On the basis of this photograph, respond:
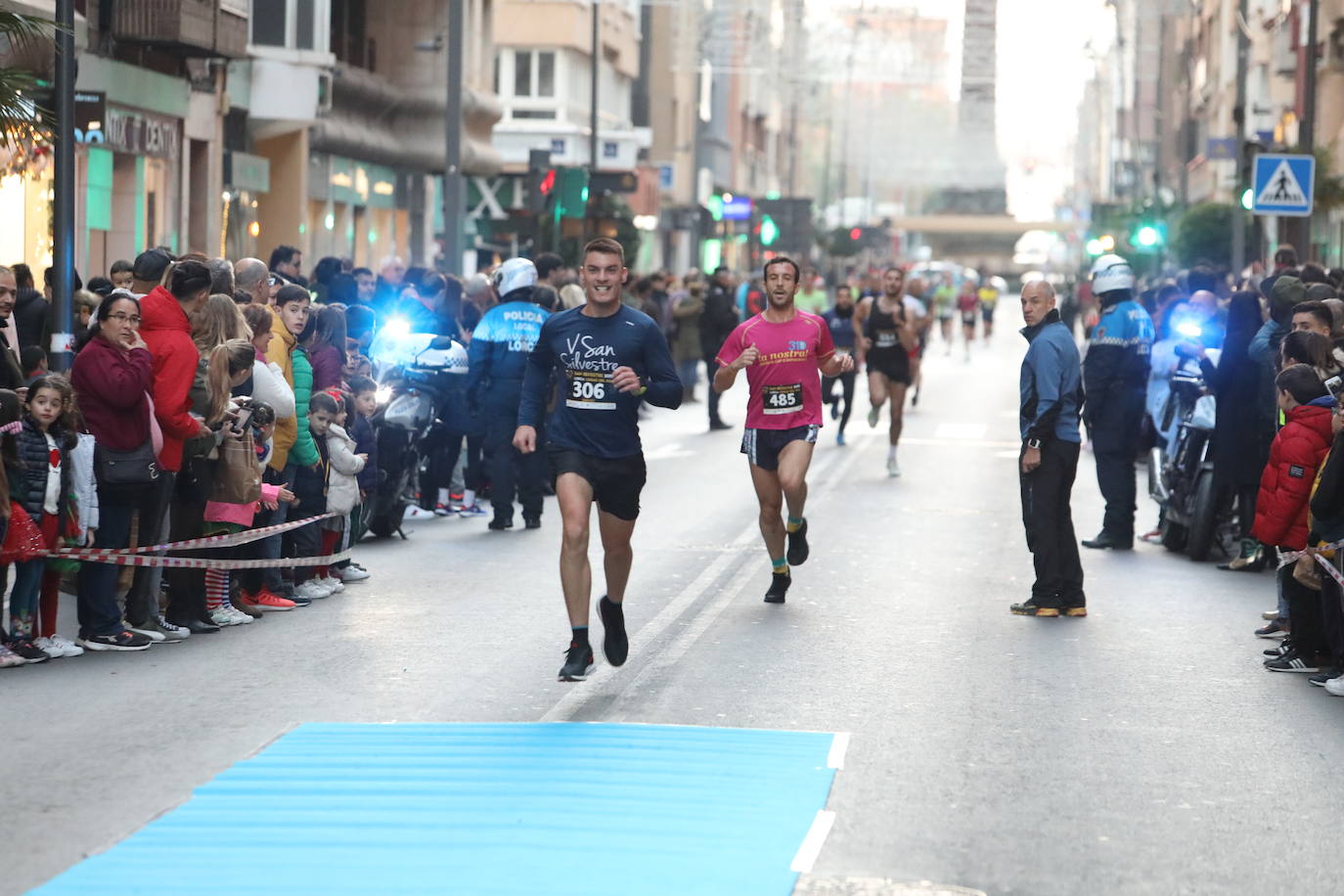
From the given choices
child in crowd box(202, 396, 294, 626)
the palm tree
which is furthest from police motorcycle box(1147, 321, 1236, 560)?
the palm tree

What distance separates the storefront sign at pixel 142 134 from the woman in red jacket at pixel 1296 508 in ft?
62.0

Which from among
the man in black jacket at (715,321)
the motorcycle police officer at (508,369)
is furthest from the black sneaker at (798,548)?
the man in black jacket at (715,321)

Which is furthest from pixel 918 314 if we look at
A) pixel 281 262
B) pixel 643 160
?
pixel 643 160

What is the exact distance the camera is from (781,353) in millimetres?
13648

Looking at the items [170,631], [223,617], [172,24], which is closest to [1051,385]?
[223,617]

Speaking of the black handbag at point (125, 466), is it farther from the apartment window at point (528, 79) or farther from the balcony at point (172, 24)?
the apartment window at point (528, 79)

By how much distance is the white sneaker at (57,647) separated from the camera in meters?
11.1

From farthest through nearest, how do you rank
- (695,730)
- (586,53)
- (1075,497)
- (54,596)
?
(586,53) < (1075,497) < (54,596) < (695,730)

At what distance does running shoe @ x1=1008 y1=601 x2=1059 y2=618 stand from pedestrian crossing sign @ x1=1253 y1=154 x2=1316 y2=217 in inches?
569

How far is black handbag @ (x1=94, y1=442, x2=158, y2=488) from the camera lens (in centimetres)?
1120

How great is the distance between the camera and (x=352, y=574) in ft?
47.2

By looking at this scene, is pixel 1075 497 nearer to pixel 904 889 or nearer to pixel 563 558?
pixel 563 558

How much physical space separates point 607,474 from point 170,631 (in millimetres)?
2803

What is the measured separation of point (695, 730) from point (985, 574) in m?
5.96
